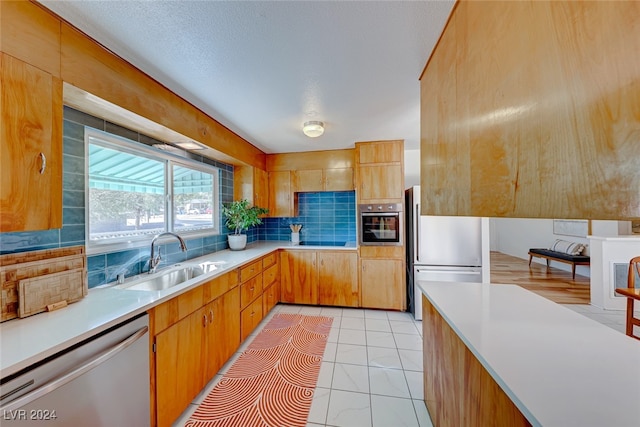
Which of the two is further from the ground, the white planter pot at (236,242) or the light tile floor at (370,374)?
the white planter pot at (236,242)

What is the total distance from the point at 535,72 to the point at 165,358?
6.87 ft

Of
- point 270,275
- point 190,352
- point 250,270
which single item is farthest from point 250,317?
point 190,352

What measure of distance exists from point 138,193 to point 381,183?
269 centimetres

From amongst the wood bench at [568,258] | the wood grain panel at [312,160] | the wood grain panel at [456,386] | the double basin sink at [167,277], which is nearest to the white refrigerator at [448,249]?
the wood grain panel at [312,160]

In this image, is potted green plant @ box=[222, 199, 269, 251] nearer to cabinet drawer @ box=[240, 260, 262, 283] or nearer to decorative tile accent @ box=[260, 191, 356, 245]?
cabinet drawer @ box=[240, 260, 262, 283]

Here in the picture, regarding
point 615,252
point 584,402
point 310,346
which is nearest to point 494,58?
point 584,402

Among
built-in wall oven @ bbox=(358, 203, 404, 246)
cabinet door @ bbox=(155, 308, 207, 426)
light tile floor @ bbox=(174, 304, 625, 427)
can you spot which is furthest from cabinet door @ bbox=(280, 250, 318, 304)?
cabinet door @ bbox=(155, 308, 207, 426)

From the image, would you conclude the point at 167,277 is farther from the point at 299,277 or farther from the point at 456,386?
the point at 456,386

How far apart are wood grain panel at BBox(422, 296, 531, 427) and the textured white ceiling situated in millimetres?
1599

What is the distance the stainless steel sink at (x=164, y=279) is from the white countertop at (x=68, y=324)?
19 centimetres

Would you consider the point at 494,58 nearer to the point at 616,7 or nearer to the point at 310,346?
the point at 616,7

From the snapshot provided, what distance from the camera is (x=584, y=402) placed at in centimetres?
64

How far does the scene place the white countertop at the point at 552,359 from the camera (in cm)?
62

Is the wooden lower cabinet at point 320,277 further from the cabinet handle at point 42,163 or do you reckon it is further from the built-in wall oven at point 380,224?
the cabinet handle at point 42,163
